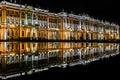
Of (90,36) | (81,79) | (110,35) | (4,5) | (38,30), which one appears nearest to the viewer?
(81,79)

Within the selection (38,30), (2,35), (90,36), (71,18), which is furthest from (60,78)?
(90,36)

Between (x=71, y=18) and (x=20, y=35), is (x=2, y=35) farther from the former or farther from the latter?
(x=71, y=18)

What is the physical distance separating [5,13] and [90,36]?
160 feet

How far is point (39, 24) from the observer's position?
5497cm

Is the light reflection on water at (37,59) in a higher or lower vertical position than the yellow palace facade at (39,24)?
lower

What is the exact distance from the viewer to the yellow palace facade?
147ft

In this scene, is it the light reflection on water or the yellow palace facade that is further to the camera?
the yellow palace facade

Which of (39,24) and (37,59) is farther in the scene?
(39,24)

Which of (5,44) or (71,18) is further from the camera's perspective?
(71,18)

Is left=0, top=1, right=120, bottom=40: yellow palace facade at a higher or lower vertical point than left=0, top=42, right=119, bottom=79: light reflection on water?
higher

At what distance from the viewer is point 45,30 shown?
2259 inches

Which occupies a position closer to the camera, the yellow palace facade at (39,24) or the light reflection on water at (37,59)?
the light reflection on water at (37,59)

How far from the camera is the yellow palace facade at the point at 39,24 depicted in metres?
44.7

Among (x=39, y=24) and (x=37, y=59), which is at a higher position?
(x=39, y=24)
